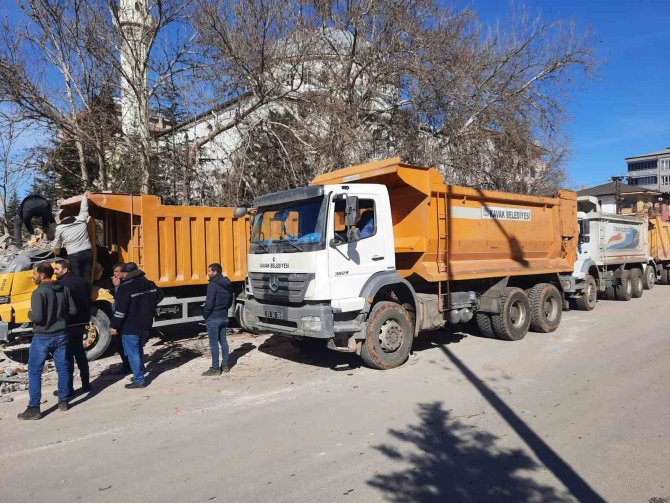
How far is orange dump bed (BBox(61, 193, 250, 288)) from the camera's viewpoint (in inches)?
334

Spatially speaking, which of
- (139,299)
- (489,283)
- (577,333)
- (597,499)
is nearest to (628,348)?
(577,333)

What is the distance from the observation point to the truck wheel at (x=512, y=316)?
359 inches

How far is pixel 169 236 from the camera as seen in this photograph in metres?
8.79

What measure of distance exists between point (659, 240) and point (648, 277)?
7.36ft

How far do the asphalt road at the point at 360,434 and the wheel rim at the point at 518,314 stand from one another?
162cm

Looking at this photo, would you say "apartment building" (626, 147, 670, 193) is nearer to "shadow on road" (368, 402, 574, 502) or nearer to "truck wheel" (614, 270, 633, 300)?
"truck wheel" (614, 270, 633, 300)

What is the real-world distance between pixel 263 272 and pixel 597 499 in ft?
16.5

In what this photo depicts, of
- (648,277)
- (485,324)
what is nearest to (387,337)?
(485,324)

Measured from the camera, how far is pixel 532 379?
21.6 ft

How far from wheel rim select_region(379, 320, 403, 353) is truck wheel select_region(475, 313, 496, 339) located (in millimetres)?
2766

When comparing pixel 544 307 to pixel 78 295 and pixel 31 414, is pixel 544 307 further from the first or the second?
pixel 31 414

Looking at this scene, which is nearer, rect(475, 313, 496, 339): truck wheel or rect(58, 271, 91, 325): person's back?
rect(58, 271, 91, 325): person's back

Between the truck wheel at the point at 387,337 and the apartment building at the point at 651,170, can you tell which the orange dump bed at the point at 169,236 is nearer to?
the truck wheel at the point at 387,337

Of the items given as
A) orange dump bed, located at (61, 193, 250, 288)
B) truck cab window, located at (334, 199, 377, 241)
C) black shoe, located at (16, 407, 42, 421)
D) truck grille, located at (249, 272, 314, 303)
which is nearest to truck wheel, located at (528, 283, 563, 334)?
truck cab window, located at (334, 199, 377, 241)
